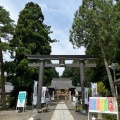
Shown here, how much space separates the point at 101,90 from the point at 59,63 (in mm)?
8865

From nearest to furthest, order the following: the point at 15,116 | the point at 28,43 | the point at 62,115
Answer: the point at 15,116, the point at 62,115, the point at 28,43

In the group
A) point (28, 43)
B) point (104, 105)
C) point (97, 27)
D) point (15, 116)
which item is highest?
point (28, 43)

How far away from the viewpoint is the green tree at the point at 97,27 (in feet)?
51.2

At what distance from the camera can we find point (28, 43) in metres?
26.9

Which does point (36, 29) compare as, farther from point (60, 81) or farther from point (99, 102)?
point (60, 81)

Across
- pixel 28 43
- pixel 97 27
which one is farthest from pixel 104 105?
pixel 28 43

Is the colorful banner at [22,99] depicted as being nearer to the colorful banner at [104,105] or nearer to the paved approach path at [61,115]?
the paved approach path at [61,115]

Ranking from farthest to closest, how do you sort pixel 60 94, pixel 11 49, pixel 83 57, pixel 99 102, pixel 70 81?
1. pixel 70 81
2. pixel 60 94
3. pixel 11 49
4. pixel 83 57
5. pixel 99 102

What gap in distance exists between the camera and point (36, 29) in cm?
2814

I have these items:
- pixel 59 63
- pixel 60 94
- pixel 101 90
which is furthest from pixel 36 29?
pixel 60 94

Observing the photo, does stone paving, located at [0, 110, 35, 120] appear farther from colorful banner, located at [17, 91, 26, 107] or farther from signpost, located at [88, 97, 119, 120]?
signpost, located at [88, 97, 119, 120]

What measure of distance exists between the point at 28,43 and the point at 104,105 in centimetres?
1855

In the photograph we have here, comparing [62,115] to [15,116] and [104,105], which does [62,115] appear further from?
[104,105]

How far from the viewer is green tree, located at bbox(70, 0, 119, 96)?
15.6 meters
